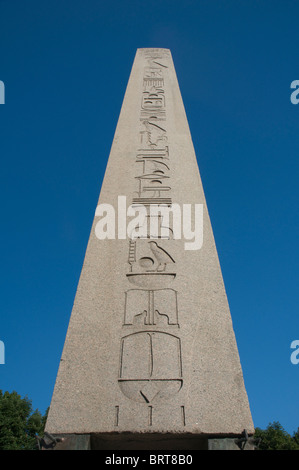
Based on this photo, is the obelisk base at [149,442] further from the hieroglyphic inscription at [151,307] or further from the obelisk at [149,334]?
the hieroglyphic inscription at [151,307]

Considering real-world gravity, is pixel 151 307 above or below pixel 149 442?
above

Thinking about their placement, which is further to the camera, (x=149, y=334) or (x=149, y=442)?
(x=149, y=334)

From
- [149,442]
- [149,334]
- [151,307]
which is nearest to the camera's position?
[149,442]

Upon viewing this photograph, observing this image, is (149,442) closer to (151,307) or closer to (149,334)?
(149,334)

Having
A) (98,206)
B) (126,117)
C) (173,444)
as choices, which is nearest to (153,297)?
(173,444)

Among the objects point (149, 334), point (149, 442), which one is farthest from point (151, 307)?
point (149, 442)

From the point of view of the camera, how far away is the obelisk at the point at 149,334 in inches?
94.3

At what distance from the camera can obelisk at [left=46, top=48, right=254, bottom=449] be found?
239 cm

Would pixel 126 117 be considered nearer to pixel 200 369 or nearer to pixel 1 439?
pixel 200 369

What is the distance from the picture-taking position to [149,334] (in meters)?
2.80

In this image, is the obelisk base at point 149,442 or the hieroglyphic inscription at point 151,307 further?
→ the hieroglyphic inscription at point 151,307

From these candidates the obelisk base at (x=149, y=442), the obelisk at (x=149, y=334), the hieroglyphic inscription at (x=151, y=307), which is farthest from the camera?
the hieroglyphic inscription at (x=151, y=307)

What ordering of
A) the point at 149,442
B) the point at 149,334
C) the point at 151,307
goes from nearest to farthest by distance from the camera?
1. the point at 149,442
2. the point at 149,334
3. the point at 151,307

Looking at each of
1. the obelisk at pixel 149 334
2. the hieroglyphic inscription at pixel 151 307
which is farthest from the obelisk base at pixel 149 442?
the hieroglyphic inscription at pixel 151 307
